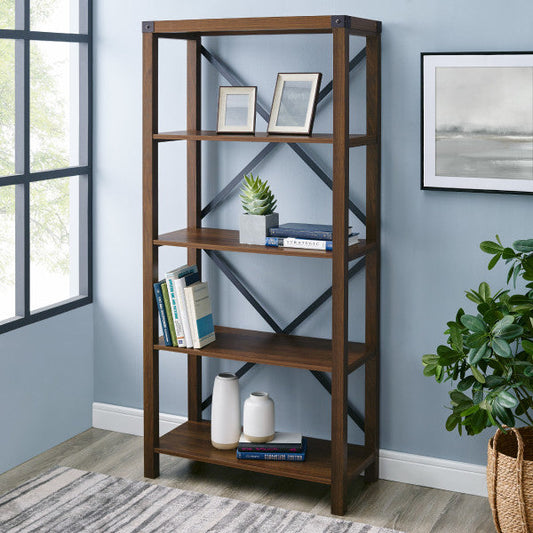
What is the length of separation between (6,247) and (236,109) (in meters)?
3.65

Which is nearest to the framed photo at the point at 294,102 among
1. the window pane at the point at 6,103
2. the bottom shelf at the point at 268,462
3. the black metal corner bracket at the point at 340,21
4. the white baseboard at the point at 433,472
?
the black metal corner bracket at the point at 340,21

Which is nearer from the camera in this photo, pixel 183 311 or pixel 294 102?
pixel 294 102

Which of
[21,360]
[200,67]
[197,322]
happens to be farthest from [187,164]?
[21,360]

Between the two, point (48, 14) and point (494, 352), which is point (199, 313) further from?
point (48, 14)

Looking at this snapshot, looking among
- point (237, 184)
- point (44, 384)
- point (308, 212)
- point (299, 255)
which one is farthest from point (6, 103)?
point (299, 255)

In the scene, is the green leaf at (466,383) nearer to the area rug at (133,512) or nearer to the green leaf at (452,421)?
the green leaf at (452,421)

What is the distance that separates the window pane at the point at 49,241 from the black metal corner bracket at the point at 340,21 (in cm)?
388

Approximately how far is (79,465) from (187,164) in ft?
4.18

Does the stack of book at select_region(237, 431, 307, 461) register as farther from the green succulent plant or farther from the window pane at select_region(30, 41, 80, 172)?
the window pane at select_region(30, 41, 80, 172)

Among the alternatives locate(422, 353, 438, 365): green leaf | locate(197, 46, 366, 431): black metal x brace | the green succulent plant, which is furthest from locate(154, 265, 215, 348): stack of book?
locate(422, 353, 438, 365): green leaf

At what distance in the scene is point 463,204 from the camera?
121 inches

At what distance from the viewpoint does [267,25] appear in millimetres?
2889

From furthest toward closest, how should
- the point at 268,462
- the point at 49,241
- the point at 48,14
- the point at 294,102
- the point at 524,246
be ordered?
the point at 49,241
the point at 48,14
the point at 268,462
the point at 294,102
the point at 524,246

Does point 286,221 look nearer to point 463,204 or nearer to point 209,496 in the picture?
point 463,204
